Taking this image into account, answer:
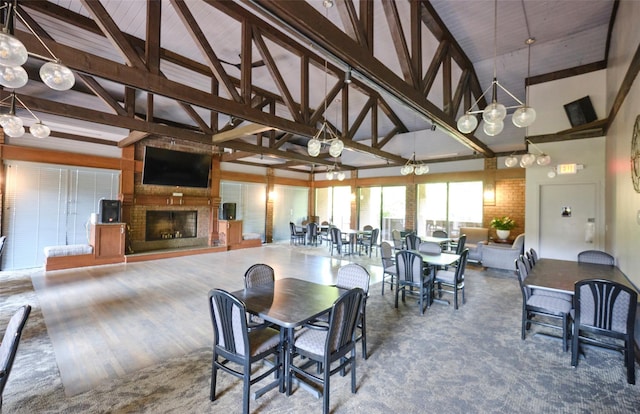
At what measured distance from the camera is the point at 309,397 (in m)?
2.26

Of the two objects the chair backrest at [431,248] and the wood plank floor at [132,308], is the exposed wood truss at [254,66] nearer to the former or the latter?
the chair backrest at [431,248]


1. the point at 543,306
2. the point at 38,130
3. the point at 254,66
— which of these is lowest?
the point at 543,306

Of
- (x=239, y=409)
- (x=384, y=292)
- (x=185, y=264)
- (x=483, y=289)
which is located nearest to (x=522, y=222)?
(x=483, y=289)

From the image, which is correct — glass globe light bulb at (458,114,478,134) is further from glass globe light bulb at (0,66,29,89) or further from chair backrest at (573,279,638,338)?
glass globe light bulb at (0,66,29,89)

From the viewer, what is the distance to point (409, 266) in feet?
13.8

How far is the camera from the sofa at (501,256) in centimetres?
624

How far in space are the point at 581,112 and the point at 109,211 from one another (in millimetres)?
10604

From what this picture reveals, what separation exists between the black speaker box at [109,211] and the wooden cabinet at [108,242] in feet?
0.42

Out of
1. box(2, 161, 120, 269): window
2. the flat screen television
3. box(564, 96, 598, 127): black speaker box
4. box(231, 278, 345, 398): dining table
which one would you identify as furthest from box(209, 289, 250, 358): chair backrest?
box(2, 161, 120, 269): window

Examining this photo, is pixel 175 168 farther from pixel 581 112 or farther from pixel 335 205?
pixel 581 112

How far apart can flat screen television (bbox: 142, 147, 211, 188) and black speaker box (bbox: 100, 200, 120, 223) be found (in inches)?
41.9

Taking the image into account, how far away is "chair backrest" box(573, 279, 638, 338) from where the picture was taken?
2.51 meters

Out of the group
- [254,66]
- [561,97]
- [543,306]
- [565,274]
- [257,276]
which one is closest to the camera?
[257,276]

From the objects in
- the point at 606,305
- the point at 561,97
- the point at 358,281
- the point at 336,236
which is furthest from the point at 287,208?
the point at 606,305
